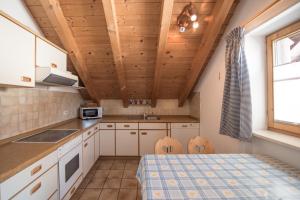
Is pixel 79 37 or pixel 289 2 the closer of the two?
pixel 289 2

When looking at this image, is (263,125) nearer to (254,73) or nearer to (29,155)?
(254,73)

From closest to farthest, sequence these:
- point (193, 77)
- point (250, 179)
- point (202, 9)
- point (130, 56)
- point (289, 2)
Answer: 1. point (250, 179)
2. point (289, 2)
3. point (202, 9)
4. point (130, 56)
5. point (193, 77)

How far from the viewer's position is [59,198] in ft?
5.99

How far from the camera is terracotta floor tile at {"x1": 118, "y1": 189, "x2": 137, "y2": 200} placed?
2.26m

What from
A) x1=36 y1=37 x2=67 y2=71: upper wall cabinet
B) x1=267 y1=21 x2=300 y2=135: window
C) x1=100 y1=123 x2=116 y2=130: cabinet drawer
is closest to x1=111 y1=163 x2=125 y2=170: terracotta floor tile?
x1=100 y1=123 x2=116 y2=130: cabinet drawer

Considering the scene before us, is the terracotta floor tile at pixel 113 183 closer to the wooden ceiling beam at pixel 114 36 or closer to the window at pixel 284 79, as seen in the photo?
Result: the wooden ceiling beam at pixel 114 36

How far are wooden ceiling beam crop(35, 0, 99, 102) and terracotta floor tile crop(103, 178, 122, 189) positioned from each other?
1803 millimetres

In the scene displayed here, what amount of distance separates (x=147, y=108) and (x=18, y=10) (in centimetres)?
295

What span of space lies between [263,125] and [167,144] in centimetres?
111

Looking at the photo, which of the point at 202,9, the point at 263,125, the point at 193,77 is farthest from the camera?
the point at 193,77

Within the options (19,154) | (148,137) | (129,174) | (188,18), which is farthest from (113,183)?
(188,18)

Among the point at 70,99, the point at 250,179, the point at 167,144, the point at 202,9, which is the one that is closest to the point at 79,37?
the point at 70,99

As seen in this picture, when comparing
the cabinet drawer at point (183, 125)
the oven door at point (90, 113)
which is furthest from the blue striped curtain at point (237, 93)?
the oven door at point (90, 113)

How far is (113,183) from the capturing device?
264cm
